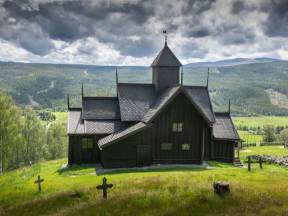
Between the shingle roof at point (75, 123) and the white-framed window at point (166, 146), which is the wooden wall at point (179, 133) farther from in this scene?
the shingle roof at point (75, 123)

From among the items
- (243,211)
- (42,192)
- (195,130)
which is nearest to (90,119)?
(195,130)

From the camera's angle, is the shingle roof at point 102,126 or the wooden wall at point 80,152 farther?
the shingle roof at point 102,126

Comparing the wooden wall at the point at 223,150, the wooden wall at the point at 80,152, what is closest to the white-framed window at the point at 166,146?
the wooden wall at the point at 80,152

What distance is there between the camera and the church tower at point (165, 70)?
165ft

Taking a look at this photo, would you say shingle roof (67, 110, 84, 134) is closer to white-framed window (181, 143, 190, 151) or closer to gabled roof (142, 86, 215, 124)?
gabled roof (142, 86, 215, 124)

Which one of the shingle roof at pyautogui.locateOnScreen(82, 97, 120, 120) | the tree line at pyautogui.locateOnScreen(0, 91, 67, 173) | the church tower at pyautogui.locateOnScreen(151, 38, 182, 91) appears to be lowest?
the tree line at pyautogui.locateOnScreen(0, 91, 67, 173)

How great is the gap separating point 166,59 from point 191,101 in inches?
447

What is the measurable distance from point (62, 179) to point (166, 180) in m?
14.4

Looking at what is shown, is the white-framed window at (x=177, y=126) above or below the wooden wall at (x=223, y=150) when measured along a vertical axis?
A: above

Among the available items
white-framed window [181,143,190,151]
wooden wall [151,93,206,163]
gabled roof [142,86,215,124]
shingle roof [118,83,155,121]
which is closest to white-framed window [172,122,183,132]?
wooden wall [151,93,206,163]

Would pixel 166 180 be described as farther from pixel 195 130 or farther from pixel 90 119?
pixel 90 119

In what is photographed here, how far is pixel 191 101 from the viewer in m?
41.7

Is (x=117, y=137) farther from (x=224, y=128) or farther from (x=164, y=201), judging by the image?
(x=164, y=201)

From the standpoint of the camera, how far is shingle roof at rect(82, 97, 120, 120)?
47.0 meters
